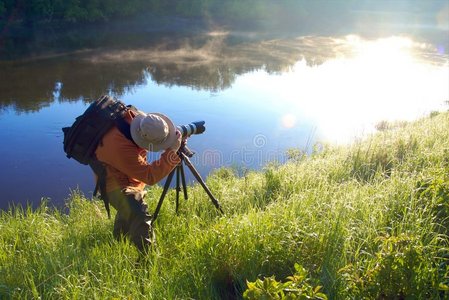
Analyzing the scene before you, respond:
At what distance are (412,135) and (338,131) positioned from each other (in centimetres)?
533

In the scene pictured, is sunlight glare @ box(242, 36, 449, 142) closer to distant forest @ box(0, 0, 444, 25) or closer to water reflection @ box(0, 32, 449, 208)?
water reflection @ box(0, 32, 449, 208)

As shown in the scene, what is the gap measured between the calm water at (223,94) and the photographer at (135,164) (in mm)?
4108

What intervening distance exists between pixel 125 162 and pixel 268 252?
1148mm

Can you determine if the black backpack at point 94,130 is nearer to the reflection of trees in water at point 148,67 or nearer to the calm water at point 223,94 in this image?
the calm water at point 223,94

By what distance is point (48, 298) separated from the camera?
86.2 inches

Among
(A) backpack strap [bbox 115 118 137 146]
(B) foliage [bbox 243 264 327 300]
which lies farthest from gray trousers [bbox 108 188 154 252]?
(B) foliage [bbox 243 264 327 300]

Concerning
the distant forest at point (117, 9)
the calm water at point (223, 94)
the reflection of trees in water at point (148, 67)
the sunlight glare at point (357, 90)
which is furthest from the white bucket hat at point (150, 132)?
the distant forest at point (117, 9)

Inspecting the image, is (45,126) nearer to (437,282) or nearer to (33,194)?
(33,194)

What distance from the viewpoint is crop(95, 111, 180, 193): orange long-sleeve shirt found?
276 centimetres

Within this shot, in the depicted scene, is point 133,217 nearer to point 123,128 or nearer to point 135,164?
point 135,164

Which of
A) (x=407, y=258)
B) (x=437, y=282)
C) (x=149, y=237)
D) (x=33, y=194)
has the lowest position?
(x=33, y=194)

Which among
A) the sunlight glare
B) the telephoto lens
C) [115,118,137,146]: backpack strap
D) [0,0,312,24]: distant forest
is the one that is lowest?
the sunlight glare

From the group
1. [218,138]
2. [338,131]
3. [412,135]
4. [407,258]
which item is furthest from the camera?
[338,131]

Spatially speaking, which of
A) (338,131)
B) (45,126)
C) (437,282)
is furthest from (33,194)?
(338,131)
